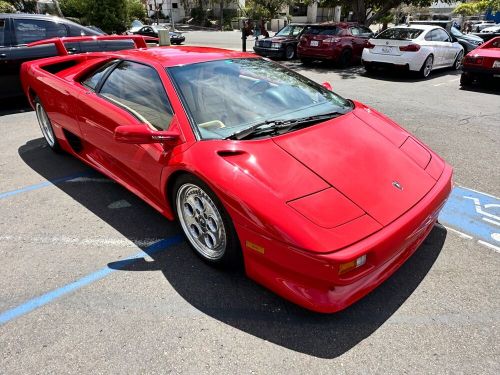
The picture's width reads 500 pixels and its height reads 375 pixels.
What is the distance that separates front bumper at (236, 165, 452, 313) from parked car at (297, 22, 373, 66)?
10.4 meters

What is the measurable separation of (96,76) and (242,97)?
165 cm

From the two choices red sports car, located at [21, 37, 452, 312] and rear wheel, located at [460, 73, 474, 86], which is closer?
red sports car, located at [21, 37, 452, 312]

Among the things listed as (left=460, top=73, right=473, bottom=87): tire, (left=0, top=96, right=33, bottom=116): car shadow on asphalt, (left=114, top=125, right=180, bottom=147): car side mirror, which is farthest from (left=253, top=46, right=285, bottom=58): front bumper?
(left=114, top=125, right=180, bottom=147): car side mirror

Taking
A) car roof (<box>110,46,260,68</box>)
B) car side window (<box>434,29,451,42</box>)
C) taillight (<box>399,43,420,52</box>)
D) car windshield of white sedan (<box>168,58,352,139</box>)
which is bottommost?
taillight (<box>399,43,420,52</box>)

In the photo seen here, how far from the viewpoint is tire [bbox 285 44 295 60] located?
13711 mm

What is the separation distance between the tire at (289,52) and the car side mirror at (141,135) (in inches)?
477

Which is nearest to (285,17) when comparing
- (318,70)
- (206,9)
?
(206,9)

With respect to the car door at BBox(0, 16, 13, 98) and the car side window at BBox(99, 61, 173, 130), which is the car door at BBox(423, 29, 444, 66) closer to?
the car side window at BBox(99, 61, 173, 130)

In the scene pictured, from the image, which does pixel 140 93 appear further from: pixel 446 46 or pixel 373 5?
pixel 373 5

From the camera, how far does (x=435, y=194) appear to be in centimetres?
246

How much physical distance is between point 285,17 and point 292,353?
58.6 meters

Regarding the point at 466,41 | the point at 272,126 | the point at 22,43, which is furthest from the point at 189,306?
the point at 466,41

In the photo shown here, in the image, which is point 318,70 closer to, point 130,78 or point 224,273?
point 130,78

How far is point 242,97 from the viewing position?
9.65ft
